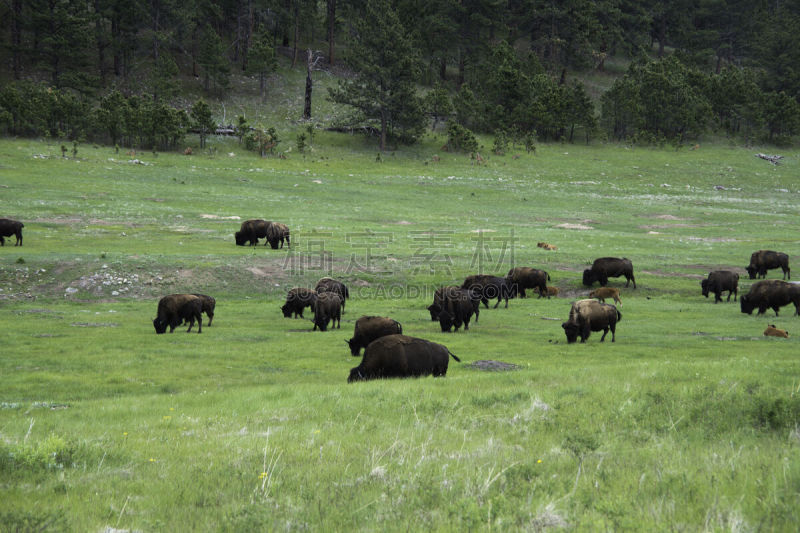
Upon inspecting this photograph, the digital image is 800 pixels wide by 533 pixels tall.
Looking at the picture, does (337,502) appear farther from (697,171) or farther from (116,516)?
(697,171)

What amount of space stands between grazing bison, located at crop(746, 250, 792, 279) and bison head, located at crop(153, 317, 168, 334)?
29292 mm

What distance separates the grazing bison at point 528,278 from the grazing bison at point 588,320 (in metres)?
9.10

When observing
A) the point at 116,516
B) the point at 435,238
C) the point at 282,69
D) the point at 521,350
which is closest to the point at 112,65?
the point at 282,69

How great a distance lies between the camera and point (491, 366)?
49.8ft

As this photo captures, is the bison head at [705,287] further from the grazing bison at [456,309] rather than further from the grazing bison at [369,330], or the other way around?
the grazing bison at [369,330]

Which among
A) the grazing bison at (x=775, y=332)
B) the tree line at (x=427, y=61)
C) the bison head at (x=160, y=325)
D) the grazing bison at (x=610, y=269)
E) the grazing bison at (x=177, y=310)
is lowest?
the bison head at (x=160, y=325)

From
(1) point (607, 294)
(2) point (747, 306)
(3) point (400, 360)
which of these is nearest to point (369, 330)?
(3) point (400, 360)

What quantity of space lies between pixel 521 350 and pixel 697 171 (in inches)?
3045

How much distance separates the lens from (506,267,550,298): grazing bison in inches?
1175

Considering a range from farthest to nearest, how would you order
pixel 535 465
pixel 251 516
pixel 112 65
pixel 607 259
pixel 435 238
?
pixel 112 65 → pixel 435 238 → pixel 607 259 → pixel 535 465 → pixel 251 516

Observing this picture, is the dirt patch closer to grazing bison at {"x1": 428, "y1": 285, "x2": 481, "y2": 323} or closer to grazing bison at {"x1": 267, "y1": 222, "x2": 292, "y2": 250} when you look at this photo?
grazing bison at {"x1": 428, "y1": 285, "x2": 481, "y2": 323}

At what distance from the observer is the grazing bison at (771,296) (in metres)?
24.4

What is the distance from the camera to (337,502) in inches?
209

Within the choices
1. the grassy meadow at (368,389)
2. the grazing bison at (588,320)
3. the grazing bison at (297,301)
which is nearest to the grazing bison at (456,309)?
the grassy meadow at (368,389)
